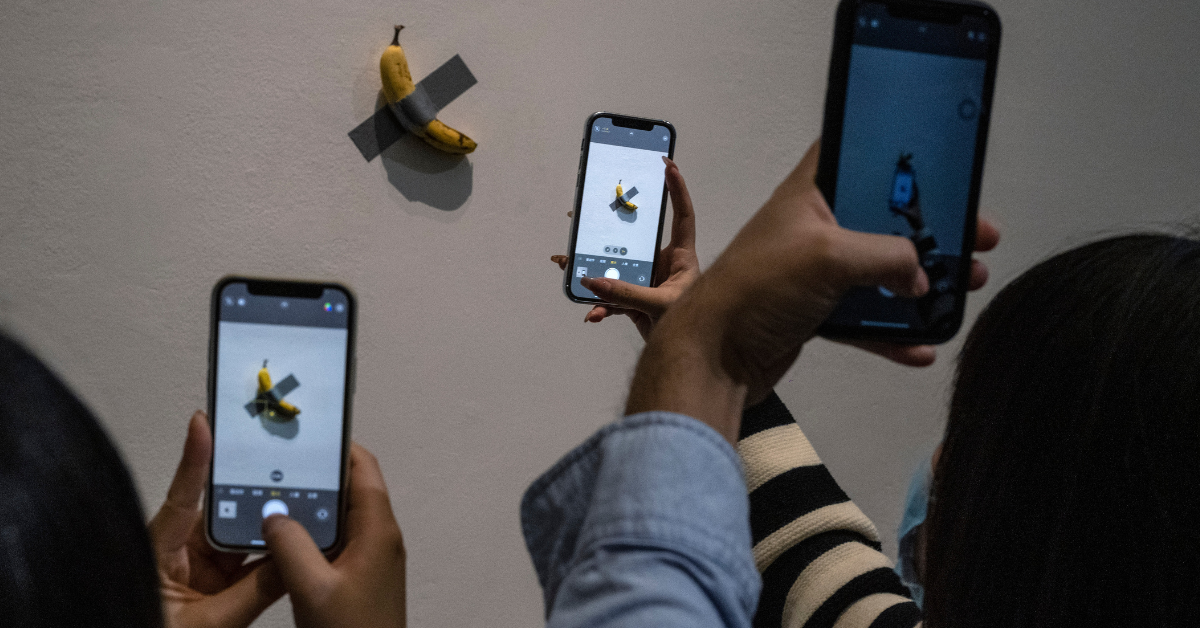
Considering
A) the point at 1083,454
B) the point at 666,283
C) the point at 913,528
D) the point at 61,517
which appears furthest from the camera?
the point at 666,283

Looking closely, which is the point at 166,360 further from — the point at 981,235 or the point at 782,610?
the point at 981,235

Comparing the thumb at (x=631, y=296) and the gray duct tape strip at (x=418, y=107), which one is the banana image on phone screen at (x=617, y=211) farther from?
the gray duct tape strip at (x=418, y=107)

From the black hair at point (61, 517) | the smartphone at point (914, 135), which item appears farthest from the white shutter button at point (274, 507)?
the smartphone at point (914, 135)

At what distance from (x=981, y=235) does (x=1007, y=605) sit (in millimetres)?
202

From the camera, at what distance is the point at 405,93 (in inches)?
43.6

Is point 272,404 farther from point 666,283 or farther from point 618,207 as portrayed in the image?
point 618,207

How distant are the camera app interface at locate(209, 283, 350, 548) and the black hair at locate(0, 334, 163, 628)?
262 mm

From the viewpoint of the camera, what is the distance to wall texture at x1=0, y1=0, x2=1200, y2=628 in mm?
1100

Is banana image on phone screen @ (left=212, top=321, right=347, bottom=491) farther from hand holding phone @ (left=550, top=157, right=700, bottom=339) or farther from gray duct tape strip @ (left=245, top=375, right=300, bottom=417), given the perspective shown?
hand holding phone @ (left=550, top=157, right=700, bottom=339)

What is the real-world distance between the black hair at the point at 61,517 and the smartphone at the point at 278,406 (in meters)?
0.25

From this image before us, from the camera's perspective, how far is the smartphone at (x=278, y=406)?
21.5 inches

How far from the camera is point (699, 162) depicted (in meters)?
1.29

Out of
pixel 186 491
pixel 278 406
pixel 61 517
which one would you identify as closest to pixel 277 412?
pixel 278 406

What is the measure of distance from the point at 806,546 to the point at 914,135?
0.32 m
